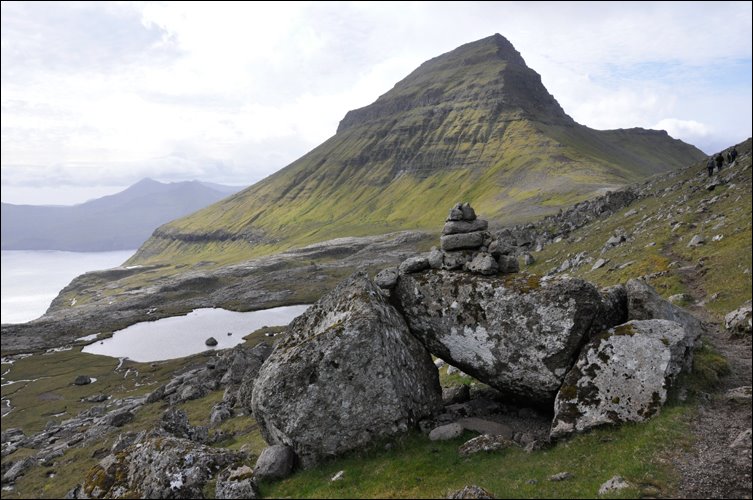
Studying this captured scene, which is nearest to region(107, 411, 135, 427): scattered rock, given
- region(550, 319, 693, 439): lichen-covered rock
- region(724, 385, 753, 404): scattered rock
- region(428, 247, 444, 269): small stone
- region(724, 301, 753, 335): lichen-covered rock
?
region(428, 247, 444, 269): small stone

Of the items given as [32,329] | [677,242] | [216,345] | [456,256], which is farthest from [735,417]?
[32,329]

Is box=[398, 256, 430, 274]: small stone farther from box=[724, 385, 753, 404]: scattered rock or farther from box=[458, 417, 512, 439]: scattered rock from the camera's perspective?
box=[724, 385, 753, 404]: scattered rock

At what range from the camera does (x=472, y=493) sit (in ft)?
55.1

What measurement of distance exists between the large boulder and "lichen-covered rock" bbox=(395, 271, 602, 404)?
2.48 meters

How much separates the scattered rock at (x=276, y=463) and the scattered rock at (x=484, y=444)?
9424 mm

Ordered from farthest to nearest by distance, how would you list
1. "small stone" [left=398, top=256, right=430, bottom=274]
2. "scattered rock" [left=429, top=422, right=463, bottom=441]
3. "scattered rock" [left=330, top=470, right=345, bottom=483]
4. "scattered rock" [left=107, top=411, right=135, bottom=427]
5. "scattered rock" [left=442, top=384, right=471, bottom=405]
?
"scattered rock" [left=107, top=411, right=135, bottom=427], "small stone" [left=398, top=256, right=430, bottom=274], "scattered rock" [left=442, top=384, right=471, bottom=405], "scattered rock" [left=429, top=422, right=463, bottom=441], "scattered rock" [left=330, top=470, right=345, bottom=483]

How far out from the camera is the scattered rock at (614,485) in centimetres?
1562

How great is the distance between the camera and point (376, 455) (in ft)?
76.2

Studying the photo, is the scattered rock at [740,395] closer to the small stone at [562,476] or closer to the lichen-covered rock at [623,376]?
the lichen-covered rock at [623,376]

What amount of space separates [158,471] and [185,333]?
406 ft

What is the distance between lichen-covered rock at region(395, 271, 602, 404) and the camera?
24.3 m

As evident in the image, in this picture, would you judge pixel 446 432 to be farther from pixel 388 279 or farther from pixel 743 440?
Result: pixel 743 440

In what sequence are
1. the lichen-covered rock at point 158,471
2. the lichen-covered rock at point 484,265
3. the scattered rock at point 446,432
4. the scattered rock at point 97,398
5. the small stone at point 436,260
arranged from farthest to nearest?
the scattered rock at point 97,398, the small stone at point 436,260, the lichen-covered rock at point 484,265, the scattered rock at point 446,432, the lichen-covered rock at point 158,471

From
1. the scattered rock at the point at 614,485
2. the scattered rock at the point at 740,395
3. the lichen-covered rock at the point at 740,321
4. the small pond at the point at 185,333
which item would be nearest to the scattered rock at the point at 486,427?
the scattered rock at the point at 614,485
